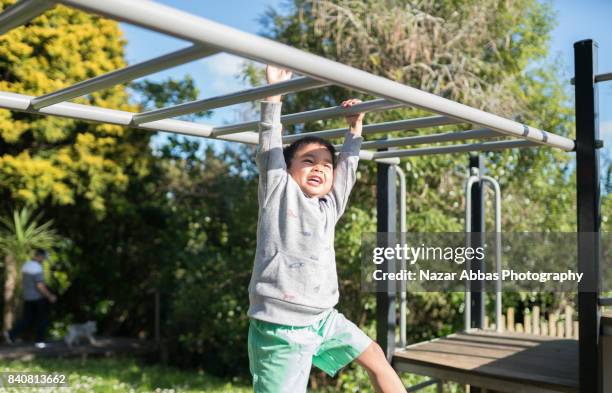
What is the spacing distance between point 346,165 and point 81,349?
6565 millimetres

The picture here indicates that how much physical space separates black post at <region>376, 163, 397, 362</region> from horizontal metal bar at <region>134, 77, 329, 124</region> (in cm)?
150

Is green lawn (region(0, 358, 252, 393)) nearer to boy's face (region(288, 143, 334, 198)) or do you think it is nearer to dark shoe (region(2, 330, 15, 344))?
dark shoe (region(2, 330, 15, 344))

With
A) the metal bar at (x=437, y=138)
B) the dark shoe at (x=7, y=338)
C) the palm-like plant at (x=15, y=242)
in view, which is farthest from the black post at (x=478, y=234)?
the dark shoe at (x=7, y=338)

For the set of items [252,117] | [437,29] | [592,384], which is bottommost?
[592,384]

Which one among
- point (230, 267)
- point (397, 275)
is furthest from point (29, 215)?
point (397, 275)

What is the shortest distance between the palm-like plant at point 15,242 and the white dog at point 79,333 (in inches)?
39.2

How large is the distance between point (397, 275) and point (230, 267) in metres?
3.72

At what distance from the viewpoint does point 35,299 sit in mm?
8258

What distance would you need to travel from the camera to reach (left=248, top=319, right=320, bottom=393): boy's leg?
2.24 meters

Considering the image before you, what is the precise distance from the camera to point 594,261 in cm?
270

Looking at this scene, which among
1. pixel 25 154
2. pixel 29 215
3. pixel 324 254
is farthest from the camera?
pixel 29 215

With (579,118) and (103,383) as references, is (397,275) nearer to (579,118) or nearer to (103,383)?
(579,118)

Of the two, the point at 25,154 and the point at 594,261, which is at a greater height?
the point at 25,154

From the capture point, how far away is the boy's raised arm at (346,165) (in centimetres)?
251
